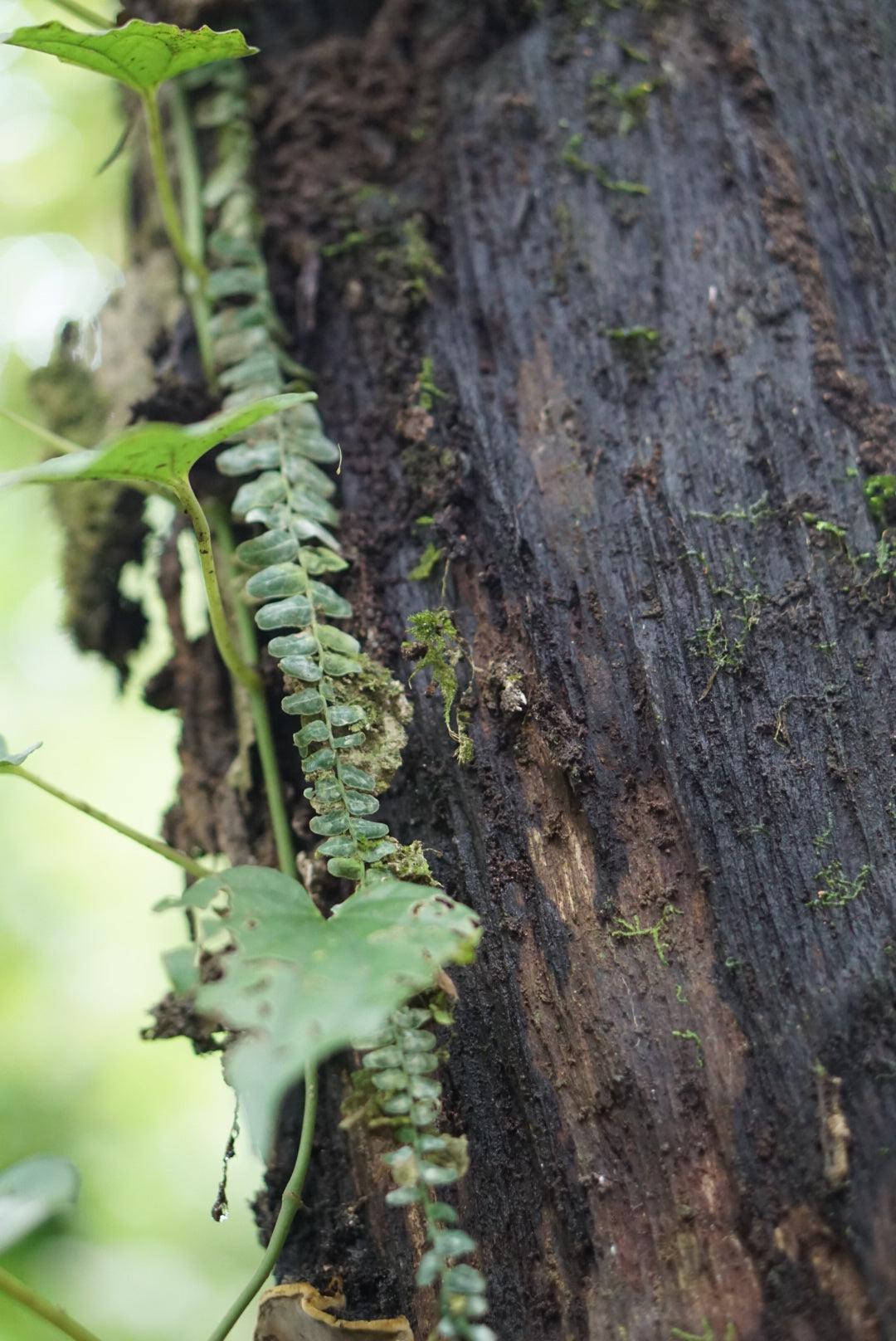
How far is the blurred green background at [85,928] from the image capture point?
401 cm

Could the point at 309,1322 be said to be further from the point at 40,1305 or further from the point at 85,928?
the point at 85,928

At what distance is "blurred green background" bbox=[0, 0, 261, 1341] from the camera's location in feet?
13.1

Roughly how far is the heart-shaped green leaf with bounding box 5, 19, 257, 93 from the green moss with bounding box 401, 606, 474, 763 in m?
0.95

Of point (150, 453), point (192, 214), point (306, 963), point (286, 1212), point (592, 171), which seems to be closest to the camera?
point (306, 963)

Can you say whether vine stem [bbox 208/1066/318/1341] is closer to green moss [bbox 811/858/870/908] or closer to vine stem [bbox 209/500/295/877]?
vine stem [bbox 209/500/295/877]

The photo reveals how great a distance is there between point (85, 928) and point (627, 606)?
19.5ft

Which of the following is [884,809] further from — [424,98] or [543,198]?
[424,98]

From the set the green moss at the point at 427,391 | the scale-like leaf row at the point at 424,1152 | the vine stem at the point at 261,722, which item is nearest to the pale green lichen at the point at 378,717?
the vine stem at the point at 261,722

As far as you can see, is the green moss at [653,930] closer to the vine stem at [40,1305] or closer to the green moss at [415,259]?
the vine stem at [40,1305]

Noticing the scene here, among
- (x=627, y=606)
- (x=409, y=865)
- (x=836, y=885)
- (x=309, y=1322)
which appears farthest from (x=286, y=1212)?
(x=627, y=606)

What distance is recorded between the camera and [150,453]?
107 cm

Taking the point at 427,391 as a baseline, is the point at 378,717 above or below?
below

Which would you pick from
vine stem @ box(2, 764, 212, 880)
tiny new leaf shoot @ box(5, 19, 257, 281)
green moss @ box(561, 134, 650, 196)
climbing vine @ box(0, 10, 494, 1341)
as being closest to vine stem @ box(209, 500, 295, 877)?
climbing vine @ box(0, 10, 494, 1341)

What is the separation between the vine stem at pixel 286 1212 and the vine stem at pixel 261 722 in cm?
37
